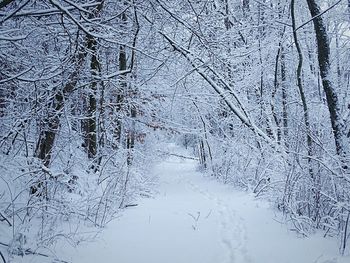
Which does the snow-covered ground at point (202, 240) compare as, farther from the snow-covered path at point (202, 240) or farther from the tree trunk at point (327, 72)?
the tree trunk at point (327, 72)

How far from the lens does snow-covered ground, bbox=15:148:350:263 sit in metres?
4.02

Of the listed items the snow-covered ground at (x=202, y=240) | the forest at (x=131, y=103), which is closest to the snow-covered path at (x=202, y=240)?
the snow-covered ground at (x=202, y=240)

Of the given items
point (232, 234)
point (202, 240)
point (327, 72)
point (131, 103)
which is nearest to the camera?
point (202, 240)

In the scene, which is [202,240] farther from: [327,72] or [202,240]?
[327,72]

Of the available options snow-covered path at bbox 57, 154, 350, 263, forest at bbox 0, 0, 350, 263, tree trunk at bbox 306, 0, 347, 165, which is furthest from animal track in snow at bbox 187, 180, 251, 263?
tree trunk at bbox 306, 0, 347, 165

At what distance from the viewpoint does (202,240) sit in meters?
4.88

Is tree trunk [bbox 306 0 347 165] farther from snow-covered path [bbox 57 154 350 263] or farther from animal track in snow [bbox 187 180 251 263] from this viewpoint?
animal track in snow [bbox 187 180 251 263]

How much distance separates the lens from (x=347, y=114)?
5.71 metres

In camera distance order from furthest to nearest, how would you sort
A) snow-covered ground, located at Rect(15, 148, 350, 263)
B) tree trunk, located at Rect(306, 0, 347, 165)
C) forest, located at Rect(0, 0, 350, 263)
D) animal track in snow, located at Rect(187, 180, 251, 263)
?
tree trunk, located at Rect(306, 0, 347, 165), forest, located at Rect(0, 0, 350, 263), animal track in snow, located at Rect(187, 180, 251, 263), snow-covered ground, located at Rect(15, 148, 350, 263)

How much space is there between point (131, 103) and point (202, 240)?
5.04 m

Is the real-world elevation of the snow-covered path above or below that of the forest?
below

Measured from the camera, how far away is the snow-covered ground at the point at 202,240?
4.02 metres

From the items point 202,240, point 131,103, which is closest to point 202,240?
point 202,240

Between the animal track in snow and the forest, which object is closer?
the animal track in snow
